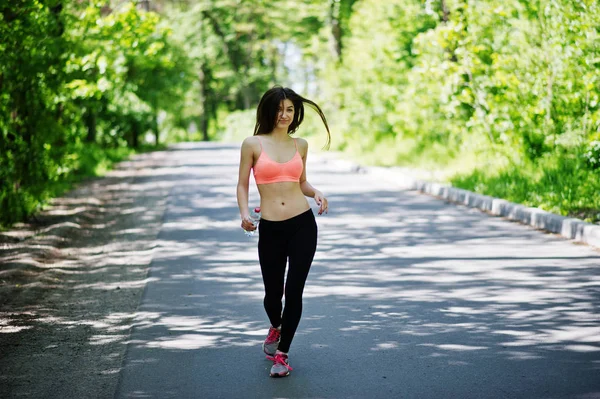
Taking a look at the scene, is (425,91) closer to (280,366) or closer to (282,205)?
(282,205)

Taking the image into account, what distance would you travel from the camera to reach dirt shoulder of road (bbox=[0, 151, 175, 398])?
5.75 meters

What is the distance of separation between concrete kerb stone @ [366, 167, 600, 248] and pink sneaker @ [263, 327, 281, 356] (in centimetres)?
574

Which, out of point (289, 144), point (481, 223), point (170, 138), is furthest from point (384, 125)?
point (170, 138)

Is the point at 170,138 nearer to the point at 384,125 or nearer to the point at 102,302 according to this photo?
the point at 384,125

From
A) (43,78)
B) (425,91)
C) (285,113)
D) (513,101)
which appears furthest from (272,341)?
(425,91)

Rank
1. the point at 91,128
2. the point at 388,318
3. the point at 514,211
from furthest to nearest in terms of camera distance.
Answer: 1. the point at 91,128
2. the point at 514,211
3. the point at 388,318

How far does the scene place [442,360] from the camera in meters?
5.77

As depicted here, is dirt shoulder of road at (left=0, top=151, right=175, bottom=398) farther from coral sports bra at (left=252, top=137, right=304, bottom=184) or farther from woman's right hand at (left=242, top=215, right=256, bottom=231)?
coral sports bra at (left=252, top=137, right=304, bottom=184)

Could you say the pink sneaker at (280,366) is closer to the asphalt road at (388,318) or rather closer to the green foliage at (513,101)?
the asphalt road at (388,318)

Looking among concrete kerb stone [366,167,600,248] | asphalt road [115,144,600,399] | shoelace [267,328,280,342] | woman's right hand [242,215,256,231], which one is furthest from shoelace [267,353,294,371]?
concrete kerb stone [366,167,600,248]

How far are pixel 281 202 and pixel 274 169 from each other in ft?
0.72

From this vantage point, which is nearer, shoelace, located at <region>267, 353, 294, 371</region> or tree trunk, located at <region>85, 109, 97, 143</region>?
shoelace, located at <region>267, 353, 294, 371</region>

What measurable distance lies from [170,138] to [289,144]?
79.6 meters

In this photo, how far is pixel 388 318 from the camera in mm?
7098
